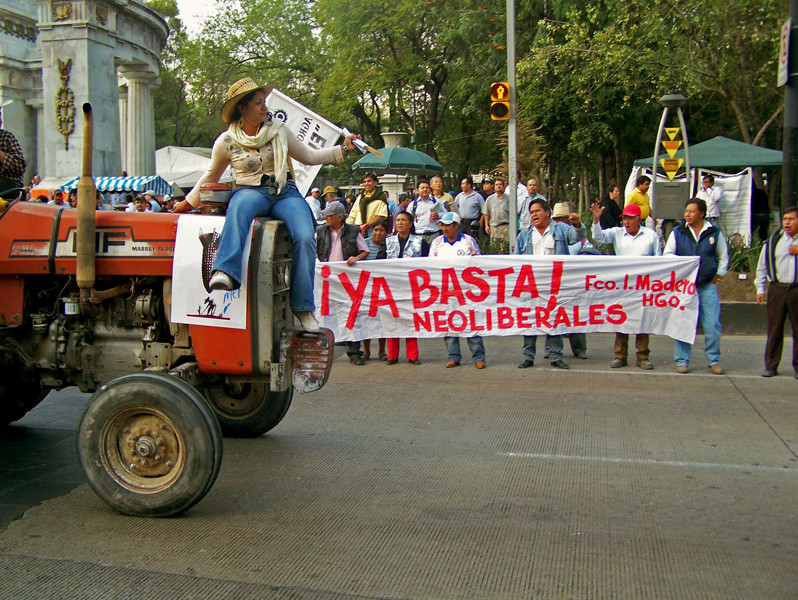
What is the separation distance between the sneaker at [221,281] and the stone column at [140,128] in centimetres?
3120

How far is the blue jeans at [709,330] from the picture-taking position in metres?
9.26

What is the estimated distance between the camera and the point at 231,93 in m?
5.37

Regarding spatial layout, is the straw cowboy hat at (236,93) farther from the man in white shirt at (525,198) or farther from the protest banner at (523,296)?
the man in white shirt at (525,198)

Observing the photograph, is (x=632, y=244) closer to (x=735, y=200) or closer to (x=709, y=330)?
(x=709, y=330)

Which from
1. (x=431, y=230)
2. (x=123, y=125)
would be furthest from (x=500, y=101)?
(x=123, y=125)

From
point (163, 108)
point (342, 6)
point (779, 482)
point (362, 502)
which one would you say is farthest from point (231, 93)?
point (163, 108)

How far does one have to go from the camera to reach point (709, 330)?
928 centimetres

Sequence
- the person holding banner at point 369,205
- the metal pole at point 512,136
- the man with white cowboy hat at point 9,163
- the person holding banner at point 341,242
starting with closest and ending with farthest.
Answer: the man with white cowboy hat at point 9,163 → the person holding banner at point 341,242 → the person holding banner at point 369,205 → the metal pole at point 512,136

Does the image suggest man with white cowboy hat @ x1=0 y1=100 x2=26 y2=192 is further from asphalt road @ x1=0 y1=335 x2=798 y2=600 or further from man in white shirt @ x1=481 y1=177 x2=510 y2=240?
man in white shirt @ x1=481 y1=177 x2=510 y2=240

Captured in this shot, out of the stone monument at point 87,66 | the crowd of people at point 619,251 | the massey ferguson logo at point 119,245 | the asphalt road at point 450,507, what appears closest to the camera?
the asphalt road at point 450,507

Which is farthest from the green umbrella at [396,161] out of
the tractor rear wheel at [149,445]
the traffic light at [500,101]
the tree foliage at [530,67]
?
the tractor rear wheel at [149,445]

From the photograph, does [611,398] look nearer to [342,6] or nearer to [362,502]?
[362,502]

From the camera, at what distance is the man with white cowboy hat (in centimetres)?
598

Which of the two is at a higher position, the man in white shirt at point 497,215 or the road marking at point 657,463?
the man in white shirt at point 497,215
